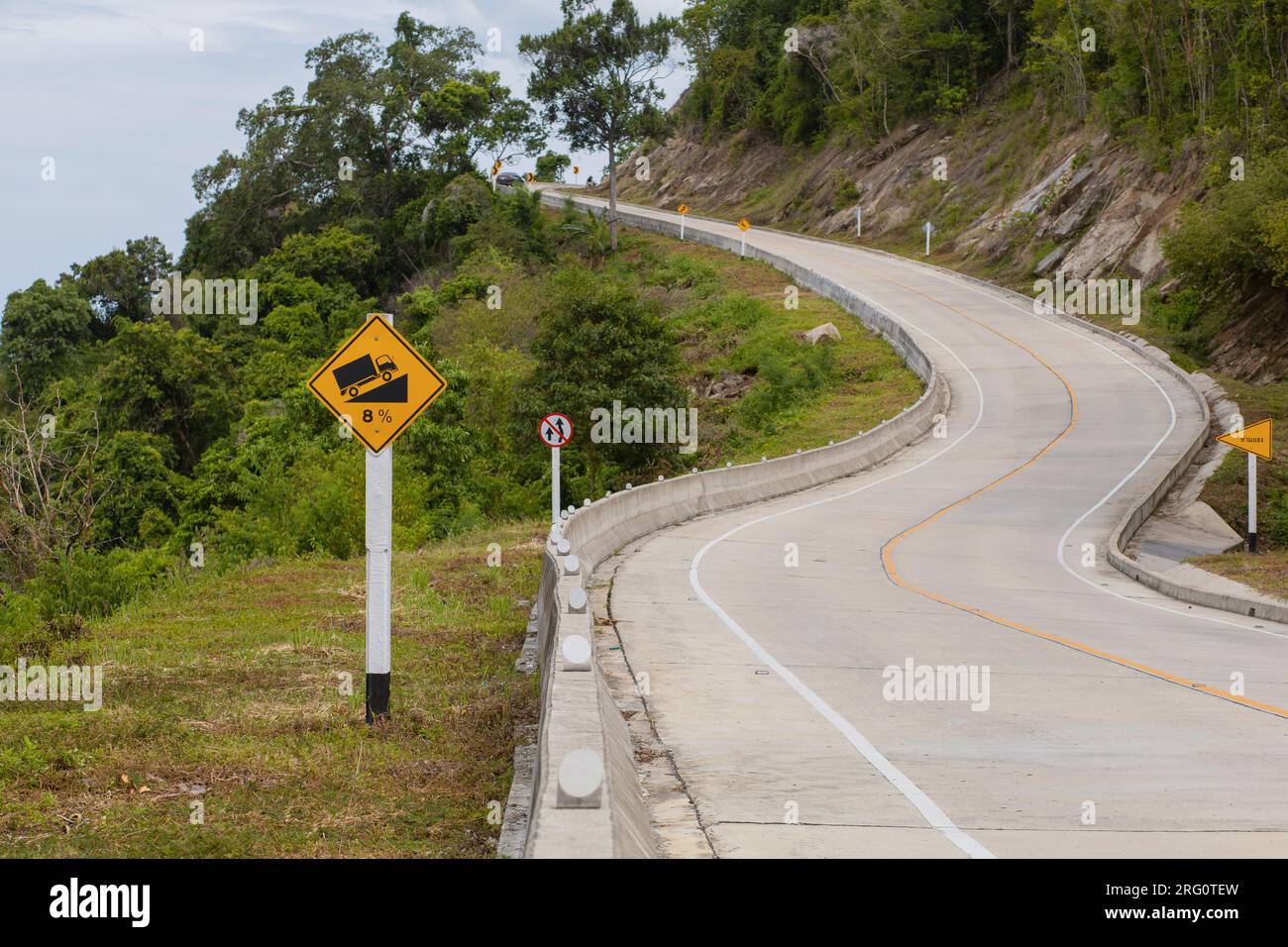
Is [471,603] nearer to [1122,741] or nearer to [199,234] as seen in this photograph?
[1122,741]

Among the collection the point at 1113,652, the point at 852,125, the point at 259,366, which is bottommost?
the point at 1113,652

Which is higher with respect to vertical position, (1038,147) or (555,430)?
(1038,147)

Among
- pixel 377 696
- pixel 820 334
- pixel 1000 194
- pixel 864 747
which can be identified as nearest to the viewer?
pixel 864 747

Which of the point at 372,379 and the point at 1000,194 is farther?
the point at 1000,194

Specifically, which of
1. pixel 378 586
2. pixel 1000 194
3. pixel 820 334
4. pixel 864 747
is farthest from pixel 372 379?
pixel 1000 194

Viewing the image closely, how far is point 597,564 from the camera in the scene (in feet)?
75.1

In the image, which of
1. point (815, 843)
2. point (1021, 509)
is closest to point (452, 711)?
point (815, 843)

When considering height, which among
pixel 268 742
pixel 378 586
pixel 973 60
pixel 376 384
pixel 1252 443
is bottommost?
pixel 268 742

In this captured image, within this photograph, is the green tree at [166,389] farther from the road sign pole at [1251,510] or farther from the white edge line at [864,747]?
the road sign pole at [1251,510]

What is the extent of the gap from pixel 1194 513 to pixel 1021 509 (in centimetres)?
391

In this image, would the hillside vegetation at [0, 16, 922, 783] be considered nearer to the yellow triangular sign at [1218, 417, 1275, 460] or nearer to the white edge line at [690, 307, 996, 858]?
the white edge line at [690, 307, 996, 858]

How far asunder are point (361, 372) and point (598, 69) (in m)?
76.3

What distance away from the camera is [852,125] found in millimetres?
92750

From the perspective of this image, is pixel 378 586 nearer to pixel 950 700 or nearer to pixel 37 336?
pixel 950 700
